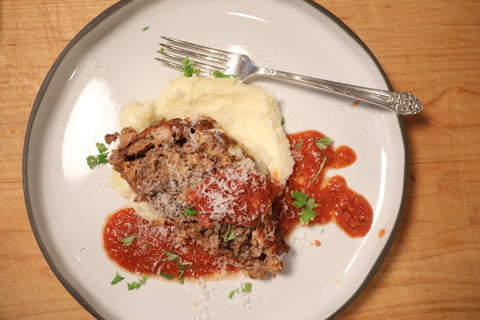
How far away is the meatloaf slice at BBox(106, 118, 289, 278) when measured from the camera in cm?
370

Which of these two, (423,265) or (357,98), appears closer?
(357,98)

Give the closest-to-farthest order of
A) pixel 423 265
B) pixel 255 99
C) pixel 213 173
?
pixel 213 173 → pixel 255 99 → pixel 423 265

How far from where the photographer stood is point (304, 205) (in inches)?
175

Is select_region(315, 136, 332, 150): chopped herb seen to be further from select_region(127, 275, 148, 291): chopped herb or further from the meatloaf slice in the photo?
select_region(127, 275, 148, 291): chopped herb

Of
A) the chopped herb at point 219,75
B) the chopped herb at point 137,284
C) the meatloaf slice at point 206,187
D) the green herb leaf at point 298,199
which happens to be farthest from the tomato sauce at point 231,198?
the chopped herb at point 219,75

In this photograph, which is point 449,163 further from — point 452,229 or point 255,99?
point 255,99

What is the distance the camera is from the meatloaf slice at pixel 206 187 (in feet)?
12.1

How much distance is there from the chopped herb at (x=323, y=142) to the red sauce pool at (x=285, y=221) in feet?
0.10

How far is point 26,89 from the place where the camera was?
480cm

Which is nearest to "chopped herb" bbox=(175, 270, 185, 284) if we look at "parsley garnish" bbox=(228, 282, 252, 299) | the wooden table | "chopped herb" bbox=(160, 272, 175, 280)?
"chopped herb" bbox=(160, 272, 175, 280)

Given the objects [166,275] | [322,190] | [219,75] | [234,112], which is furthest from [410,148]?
[166,275]

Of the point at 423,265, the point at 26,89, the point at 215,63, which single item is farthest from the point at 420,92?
the point at 26,89

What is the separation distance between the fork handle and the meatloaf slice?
158 centimetres

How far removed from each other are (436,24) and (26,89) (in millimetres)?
6880
